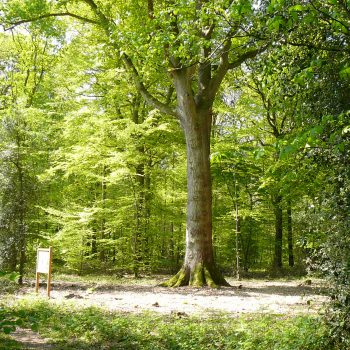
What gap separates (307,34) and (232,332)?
427 cm

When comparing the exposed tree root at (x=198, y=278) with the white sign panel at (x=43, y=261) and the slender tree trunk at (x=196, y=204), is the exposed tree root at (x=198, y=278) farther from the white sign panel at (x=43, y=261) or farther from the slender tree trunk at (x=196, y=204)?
the white sign panel at (x=43, y=261)

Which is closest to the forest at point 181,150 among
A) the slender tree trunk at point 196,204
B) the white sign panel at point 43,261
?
the slender tree trunk at point 196,204

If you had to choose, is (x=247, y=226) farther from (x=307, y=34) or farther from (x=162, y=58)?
(x=307, y=34)

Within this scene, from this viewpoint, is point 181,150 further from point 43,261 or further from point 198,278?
point 43,261

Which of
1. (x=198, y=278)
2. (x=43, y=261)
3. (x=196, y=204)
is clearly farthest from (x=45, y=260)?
(x=196, y=204)

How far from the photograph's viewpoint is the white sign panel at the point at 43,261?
31.7 ft

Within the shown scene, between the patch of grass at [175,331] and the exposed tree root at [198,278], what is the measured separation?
150 inches

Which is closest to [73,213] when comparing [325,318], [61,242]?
[61,242]

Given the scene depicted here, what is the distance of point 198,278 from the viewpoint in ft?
37.1

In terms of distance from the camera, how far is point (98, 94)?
19.9m

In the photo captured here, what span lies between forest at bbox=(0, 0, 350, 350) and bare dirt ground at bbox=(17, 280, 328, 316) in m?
0.75

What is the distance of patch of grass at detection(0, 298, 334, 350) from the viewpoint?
517 cm

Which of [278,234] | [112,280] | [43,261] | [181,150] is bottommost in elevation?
[112,280]

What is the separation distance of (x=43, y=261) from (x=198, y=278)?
4176 millimetres
